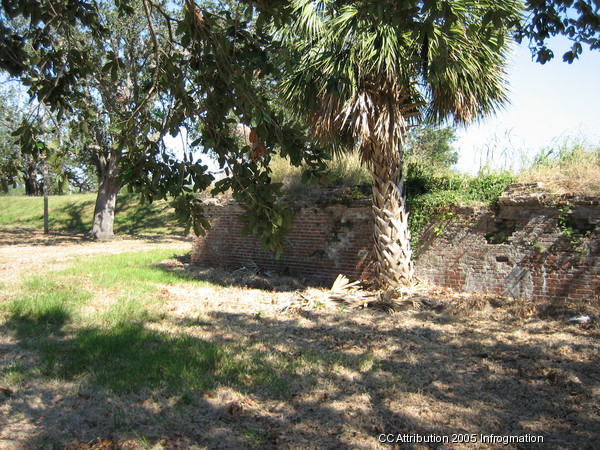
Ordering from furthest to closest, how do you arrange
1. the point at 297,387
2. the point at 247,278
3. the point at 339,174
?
the point at 339,174
the point at 247,278
the point at 297,387

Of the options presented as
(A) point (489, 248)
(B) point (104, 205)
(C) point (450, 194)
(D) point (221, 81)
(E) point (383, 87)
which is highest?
(E) point (383, 87)

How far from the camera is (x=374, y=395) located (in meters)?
4.90

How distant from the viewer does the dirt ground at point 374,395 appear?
4098 mm

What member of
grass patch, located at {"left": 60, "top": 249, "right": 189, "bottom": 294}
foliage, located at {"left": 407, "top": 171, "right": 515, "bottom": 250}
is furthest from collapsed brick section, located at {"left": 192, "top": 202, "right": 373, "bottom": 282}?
grass patch, located at {"left": 60, "top": 249, "right": 189, "bottom": 294}

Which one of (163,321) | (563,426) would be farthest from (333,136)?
(563,426)

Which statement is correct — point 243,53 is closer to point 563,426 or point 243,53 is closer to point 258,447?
point 258,447

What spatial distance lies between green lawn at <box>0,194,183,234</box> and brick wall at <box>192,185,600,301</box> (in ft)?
48.4

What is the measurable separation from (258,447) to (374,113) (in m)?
6.00

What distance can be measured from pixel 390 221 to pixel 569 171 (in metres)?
3.19

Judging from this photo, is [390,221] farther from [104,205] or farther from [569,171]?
[104,205]

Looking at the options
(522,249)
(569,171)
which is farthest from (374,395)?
(569,171)

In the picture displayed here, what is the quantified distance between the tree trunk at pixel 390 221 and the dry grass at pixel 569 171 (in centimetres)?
226

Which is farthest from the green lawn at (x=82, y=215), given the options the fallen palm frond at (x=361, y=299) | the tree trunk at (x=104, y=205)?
the fallen palm frond at (x=361, y=299)

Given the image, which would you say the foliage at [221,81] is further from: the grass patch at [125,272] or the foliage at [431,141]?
the foliage at [431,141]
